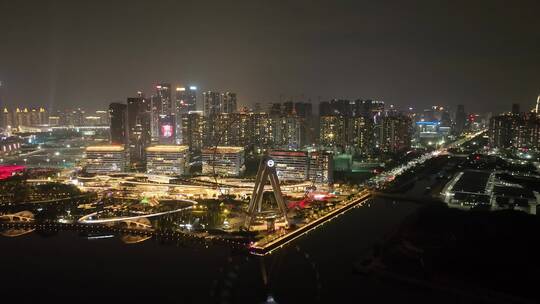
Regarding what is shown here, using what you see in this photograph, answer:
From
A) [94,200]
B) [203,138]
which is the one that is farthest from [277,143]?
[94,200]

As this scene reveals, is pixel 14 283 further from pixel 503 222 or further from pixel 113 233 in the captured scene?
pixel 503 222

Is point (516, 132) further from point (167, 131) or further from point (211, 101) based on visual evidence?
point (167, 131)

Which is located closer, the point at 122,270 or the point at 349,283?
the point at 349,283

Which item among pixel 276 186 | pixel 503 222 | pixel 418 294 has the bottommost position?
A: pixel 418 294

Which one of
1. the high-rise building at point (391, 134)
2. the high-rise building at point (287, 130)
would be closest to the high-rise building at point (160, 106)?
the high-rise building at point (287, 130)

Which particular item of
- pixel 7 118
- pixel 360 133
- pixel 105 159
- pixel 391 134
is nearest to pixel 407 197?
pixel 360 133
